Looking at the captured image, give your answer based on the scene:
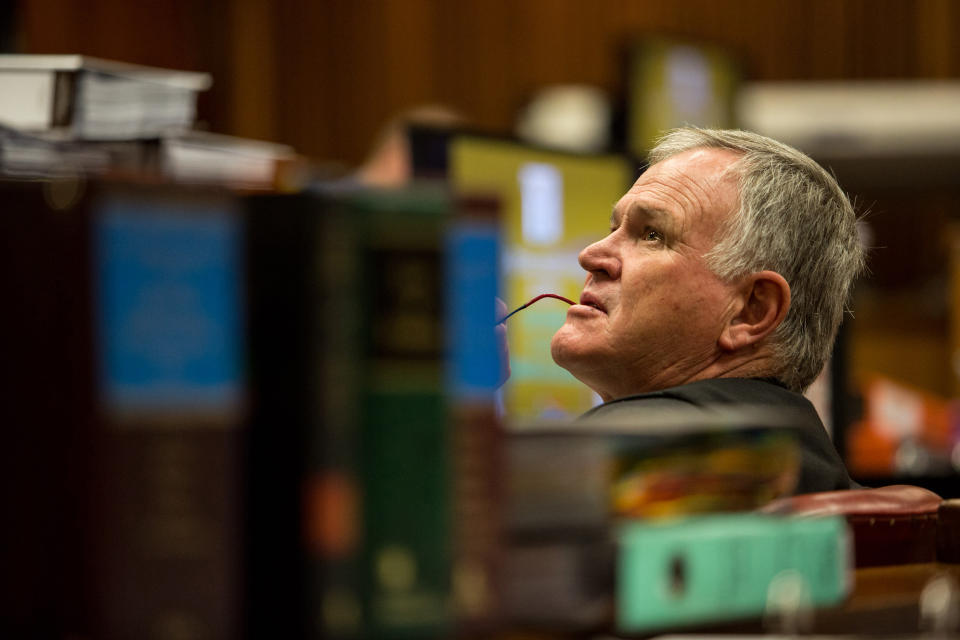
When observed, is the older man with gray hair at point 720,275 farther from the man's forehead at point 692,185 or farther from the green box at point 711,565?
the green box at point 711,565

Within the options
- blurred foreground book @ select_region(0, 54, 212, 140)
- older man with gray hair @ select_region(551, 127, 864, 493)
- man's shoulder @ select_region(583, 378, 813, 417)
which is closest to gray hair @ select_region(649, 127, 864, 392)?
older man with gray hair @ select_region(551, 127, 864, 493)

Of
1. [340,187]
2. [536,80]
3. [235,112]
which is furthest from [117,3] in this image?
[340,187]

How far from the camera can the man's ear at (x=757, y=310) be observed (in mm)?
1479

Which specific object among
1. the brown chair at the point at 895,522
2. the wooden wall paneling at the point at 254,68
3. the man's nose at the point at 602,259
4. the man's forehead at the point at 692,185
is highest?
the wooden wall paneling at the point at 254,68

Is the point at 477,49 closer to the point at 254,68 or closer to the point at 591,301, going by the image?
the point at 254,68

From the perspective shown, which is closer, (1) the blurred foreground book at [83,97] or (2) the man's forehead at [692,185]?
(1) the blurred foreground book at [83,97]

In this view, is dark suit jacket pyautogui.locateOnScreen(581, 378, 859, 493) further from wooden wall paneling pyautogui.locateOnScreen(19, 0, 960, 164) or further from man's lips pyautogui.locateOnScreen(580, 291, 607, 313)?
wooden wall paneling pyautogui.locateOnScreen(19, 0, 960, 164)

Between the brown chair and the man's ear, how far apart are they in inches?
18.0

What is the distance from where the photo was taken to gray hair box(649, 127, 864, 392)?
146 cm

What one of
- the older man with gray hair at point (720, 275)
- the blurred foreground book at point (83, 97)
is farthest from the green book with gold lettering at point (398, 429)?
the older man with gray hair at point (720, 275)

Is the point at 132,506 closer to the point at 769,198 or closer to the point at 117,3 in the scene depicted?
the point at 769,198

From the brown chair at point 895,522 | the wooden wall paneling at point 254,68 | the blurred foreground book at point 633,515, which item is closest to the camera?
the blurred foreground book at point 633,515

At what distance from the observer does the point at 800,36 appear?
→ 20.5ft

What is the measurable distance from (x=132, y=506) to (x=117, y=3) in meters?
4.46
